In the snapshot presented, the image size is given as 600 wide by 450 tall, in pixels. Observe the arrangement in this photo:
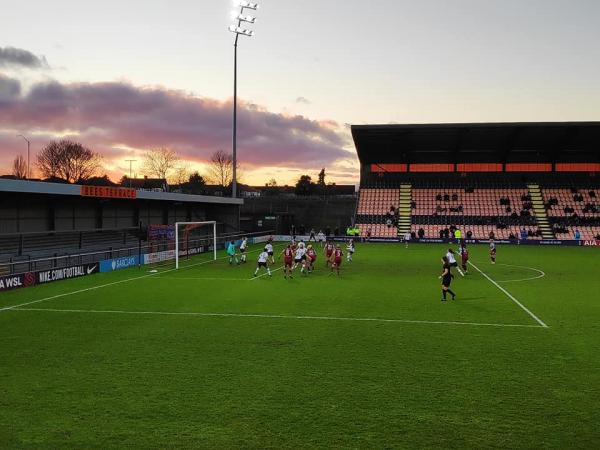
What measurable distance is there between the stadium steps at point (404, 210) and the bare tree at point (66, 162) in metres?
53.3

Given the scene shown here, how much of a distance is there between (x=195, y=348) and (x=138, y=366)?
1881 millimetres

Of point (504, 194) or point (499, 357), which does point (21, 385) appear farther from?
point (504, 194)

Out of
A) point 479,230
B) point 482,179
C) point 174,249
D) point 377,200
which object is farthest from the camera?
point 482,179

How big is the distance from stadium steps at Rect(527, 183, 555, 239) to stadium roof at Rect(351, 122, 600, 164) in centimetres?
400

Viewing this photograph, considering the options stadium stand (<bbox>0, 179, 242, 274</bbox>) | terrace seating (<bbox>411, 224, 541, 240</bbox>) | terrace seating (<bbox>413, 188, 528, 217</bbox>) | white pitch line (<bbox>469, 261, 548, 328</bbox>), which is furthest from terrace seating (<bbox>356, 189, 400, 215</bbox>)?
white pitch line (<bbox>469, 261, 548, 328</bbox>)

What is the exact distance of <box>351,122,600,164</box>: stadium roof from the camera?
60.9 m

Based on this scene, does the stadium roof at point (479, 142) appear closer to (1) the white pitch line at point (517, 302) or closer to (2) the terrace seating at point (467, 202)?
(2) the terrace seating at point (467, 202)

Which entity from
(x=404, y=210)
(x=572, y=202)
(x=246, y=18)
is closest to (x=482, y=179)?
(x=572, y=202)

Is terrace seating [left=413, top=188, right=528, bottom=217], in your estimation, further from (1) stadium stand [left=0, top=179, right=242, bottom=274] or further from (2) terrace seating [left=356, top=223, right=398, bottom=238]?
(1) stadium stand [left=0, top=179, right=242, bottom=274]

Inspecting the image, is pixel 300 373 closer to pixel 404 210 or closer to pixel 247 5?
pixel 247 5

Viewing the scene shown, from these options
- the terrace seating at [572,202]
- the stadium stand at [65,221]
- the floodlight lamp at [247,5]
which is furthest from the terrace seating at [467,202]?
the floodlight lamp at [247,5]

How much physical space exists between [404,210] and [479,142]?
1291cm

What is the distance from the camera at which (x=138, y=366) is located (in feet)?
39.2

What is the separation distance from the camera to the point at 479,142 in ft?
216
